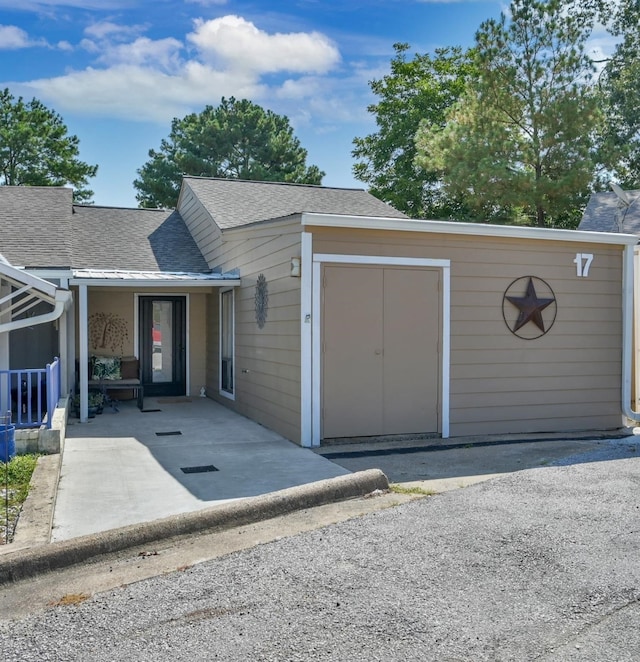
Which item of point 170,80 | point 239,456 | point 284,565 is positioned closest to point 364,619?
point 284,565

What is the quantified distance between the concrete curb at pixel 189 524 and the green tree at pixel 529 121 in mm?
15293

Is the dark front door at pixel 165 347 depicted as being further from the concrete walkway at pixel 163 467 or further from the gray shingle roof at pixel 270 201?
the concrete walkway at pixel 163 467

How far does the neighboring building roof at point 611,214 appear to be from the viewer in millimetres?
14914

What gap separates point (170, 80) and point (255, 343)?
15.3 metres

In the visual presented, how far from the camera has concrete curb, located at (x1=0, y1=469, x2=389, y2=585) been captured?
13.5 feet

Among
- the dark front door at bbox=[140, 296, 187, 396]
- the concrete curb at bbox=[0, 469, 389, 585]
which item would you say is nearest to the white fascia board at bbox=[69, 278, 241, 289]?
the dark front door at bbox=[140, 296, 187, 396]

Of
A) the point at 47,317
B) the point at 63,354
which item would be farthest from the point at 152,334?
the point at 47,317

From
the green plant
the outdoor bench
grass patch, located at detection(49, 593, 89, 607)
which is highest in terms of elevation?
the outdoor bench

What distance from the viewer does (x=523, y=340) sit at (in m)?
8.87

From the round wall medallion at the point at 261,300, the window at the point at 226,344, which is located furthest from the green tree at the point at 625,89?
the round wall medallion at the point at 261,300

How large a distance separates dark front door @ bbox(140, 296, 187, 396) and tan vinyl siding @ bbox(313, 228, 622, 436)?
239 inches

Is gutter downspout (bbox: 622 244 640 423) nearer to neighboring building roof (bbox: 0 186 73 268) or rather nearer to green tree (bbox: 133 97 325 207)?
neighboring building roof (bbox: 0 186 73 268)

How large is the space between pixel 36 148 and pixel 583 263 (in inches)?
995

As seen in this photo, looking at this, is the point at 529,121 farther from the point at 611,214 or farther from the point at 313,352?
the point at 313,352
